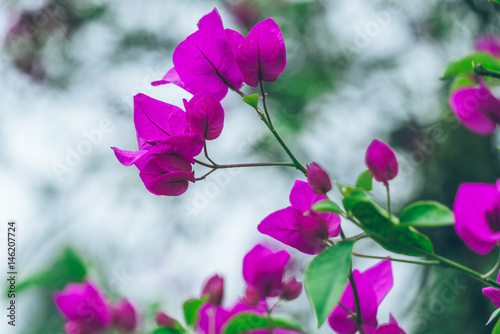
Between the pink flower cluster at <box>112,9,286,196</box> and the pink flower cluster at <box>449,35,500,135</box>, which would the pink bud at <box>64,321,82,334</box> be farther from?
the pink flower cluster at <box>449,35,500,135</box>

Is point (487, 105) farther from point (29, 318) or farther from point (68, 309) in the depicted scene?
point (29, 318)

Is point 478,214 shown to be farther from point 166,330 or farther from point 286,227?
point 166,330

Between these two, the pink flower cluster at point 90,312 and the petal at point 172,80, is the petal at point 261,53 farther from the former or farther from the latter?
the pink flower cluster at point 90,312

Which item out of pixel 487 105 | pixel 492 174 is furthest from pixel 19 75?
pixel 487 105

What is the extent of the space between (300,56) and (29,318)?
174 centimetres

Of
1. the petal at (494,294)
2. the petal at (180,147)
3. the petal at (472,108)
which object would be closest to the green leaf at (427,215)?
the petal at (494,294)

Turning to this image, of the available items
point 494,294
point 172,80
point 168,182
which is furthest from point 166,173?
point 494,294

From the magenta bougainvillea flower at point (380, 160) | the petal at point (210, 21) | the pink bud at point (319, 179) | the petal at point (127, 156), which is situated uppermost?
the petal at point (210, 21)

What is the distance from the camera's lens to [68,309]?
0.93 m

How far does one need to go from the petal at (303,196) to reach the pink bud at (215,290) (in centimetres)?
24

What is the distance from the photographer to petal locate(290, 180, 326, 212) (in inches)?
20.1

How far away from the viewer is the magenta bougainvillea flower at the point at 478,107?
0.67 meters

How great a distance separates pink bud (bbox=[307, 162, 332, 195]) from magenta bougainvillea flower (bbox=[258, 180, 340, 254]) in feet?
0.09

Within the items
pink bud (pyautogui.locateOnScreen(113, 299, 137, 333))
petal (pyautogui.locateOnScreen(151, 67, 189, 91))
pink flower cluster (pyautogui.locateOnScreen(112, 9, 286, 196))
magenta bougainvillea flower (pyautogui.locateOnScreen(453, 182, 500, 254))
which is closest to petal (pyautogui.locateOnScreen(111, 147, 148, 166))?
pink flower cluster (pyautogui.locateOnScreen(112, 9, 286, 196))
